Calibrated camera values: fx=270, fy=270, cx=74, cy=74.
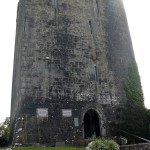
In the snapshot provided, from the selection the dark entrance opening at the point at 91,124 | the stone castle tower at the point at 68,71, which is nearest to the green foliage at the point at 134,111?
the stone castle tower at the point at 68,71

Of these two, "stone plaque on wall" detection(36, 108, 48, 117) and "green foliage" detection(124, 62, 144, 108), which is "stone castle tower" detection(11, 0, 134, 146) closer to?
"stone plaque on wall" detection(36, 108, 48, 117)

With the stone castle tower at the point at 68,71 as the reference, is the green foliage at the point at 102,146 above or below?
below

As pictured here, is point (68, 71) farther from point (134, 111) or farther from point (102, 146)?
point (102, 146)

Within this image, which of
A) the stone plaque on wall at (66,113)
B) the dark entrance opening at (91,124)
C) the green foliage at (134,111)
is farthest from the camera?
the dark entrance opening at (91,124)

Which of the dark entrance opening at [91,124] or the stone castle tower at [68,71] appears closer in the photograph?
the stone castle tower at [68,71]

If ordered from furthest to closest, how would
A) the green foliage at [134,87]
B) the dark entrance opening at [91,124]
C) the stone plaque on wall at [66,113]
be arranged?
the green foliage at [134,87] < the dark entrance opening at [91,124] < the stone plaque on wall at [66,113]

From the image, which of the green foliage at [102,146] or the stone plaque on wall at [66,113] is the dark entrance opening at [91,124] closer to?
the stone plaque on wall at [66,113]

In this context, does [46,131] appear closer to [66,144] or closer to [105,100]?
[66,144]

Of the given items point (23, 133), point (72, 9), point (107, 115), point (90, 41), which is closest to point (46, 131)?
point (23, 133)

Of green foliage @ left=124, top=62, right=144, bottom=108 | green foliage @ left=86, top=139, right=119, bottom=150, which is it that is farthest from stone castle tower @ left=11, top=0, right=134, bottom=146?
green foliage @ left=86, top=139, right=119, bottom=150

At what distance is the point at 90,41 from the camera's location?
75.3ft

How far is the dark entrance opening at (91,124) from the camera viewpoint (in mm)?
21398

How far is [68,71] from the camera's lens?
823 inches

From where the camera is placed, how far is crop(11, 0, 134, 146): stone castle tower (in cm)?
1883
